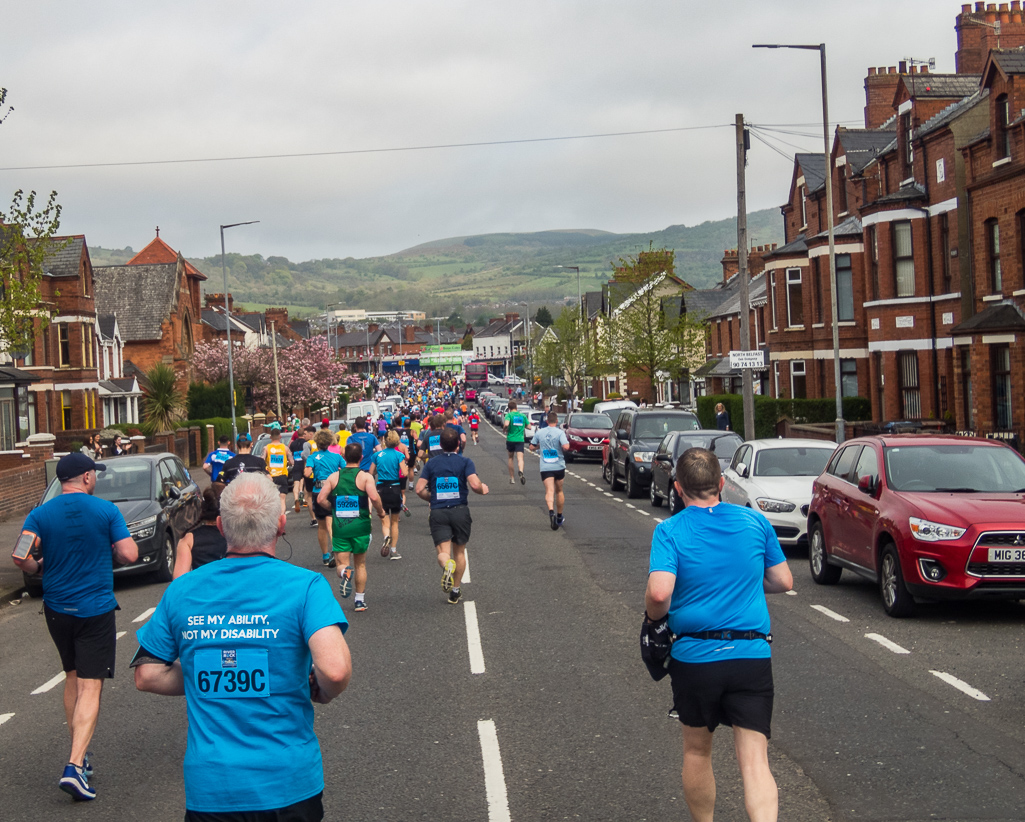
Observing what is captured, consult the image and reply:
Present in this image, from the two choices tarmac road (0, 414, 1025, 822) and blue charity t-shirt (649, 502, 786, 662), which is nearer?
blue charity t-shirt (649, 502, 786, 662)

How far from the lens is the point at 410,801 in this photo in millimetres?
5695

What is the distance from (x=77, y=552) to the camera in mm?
6473

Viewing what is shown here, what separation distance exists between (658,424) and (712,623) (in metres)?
21.5

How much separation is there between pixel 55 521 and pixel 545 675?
3734 mm

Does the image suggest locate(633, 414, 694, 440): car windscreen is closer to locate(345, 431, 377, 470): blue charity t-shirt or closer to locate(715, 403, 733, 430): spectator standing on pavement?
locate(345, 431, 377, 470): blue charity t-shirt

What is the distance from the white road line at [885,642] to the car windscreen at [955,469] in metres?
1.73

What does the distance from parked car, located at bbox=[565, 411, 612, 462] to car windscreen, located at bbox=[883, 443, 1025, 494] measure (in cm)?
2601

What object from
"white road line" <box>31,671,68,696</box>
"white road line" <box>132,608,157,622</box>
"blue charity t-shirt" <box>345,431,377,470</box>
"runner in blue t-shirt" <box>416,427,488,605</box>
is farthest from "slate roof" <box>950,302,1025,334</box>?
"white road line" <box>31,671,68,696</box>

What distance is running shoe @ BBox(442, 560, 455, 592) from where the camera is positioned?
437 inches

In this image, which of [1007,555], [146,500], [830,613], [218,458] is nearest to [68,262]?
[218,458]

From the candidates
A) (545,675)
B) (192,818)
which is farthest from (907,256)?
(192,818)

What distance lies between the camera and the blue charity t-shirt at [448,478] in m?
11.1

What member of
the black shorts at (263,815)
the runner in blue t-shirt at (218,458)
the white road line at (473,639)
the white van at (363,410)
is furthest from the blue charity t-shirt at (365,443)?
the white van at (363,410)

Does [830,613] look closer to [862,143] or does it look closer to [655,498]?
[655,498]
